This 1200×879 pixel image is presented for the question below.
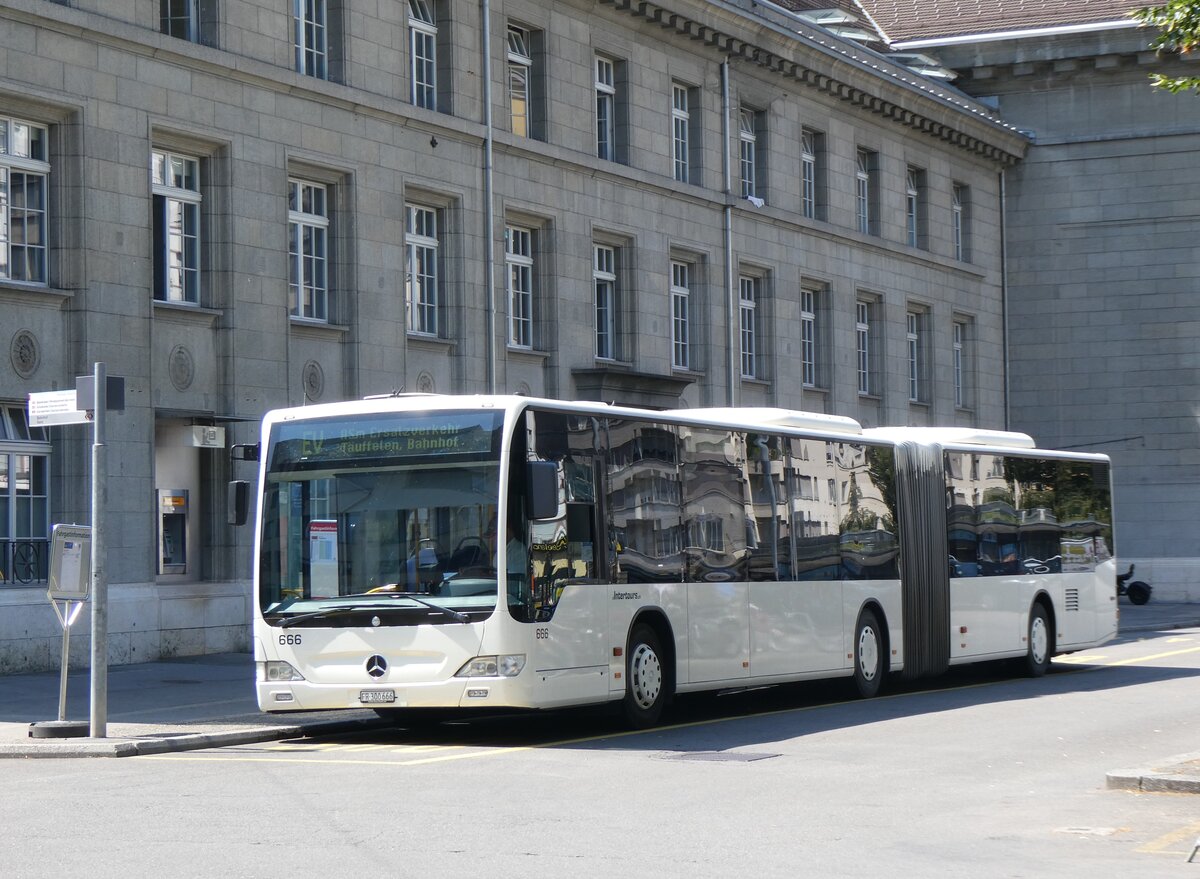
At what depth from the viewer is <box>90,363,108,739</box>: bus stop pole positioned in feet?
51.2

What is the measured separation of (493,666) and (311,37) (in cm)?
1588

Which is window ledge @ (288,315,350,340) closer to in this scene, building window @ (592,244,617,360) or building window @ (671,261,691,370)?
building window @ (592,244,617,360)

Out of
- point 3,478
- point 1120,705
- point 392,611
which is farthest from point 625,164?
point 392,611

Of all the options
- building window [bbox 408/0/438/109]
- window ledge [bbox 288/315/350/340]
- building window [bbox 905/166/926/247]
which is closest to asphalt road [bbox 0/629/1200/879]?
window ledge [bbox 288/315/350/340]

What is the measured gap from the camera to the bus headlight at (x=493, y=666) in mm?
15016

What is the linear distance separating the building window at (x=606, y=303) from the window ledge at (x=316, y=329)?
7694mm

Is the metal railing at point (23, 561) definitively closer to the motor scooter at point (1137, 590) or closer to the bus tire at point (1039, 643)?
the bus tire at point (1039, 643)

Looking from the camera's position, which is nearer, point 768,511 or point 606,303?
point 768,511

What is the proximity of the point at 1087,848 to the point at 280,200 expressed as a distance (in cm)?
1948

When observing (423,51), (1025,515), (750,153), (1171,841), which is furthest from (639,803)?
(750,153)

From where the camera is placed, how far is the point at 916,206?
4753cm

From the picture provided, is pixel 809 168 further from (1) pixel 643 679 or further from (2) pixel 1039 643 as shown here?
(1) pixel 643 679

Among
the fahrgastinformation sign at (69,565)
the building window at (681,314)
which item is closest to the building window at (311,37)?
the building window at (681,314)

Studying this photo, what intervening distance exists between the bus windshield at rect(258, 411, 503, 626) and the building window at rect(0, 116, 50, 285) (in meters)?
8.90
